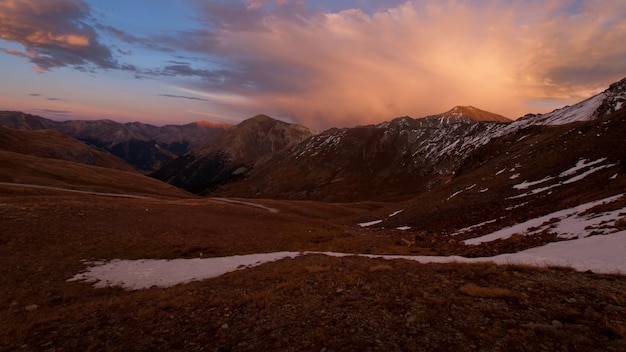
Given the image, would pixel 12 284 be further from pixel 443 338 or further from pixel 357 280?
pixel 443 338

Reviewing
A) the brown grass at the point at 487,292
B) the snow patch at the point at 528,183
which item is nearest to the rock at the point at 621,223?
the brown grass at the point at 487,292

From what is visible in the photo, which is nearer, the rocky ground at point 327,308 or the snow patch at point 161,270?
the rocky ground at point 327,308

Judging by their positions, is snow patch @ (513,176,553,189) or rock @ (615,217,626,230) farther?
snow patch @ (513,176,553,189)

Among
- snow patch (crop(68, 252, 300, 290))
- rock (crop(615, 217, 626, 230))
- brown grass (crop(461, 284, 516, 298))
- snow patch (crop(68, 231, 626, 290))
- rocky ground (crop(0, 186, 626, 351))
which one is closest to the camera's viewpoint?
rocky ground (crop(0, 186, 626, 351))

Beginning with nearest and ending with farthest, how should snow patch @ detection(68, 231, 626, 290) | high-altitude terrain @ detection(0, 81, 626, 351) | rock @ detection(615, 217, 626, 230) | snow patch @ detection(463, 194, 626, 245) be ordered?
high-altitude terrain @ detection(0, 81, 626, 351)
snow patch @ detection(68, 231, 626, 290)
rock @ detection(615, 217, 626, 230)
snow patch @ detection(463, 194, 626, 245)

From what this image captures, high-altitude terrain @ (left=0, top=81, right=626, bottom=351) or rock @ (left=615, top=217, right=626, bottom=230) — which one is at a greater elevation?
rock @ (left=615, top=217, right=626, bottom=230)

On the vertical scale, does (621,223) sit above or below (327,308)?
above

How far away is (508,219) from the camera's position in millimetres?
33094

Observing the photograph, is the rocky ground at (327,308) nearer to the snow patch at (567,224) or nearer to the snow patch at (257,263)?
the snow patch at (257,263)

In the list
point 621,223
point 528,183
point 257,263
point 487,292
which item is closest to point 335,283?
point 487,292

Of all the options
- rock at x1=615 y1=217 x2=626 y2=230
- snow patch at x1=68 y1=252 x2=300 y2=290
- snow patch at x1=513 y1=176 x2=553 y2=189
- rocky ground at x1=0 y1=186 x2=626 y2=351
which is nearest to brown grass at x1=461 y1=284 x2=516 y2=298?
rocky ground at x1=0 y1=186 x2=626 y2=351

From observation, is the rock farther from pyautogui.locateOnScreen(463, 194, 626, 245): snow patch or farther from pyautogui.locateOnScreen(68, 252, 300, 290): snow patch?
pyautogui.locateOnScreen(68, 252, 300, 290): snow patch

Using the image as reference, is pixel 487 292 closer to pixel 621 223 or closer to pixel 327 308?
pixel 327 308

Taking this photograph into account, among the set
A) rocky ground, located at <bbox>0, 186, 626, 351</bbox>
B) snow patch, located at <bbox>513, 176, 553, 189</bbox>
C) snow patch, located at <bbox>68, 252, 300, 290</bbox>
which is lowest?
snow patch, located at <bbox>68, 252, 300, 290</bbox>
